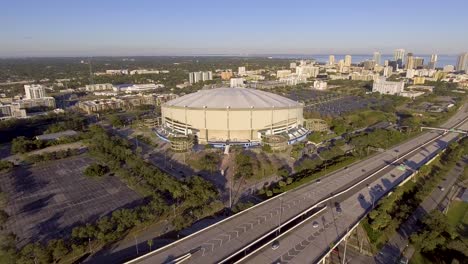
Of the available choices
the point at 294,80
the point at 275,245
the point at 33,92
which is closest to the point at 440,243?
the point at 275,245

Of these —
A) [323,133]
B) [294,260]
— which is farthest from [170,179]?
[323,133]

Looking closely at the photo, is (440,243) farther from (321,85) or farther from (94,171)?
(321,85)

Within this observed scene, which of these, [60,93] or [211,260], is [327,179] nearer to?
[211,260]

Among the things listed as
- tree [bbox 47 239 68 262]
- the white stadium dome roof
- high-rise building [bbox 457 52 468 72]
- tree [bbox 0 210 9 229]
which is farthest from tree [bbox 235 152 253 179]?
high-rise building [bbox 457 52 468 72]

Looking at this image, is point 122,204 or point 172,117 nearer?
point 122,204

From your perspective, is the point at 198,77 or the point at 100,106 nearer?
the point at 100,106
